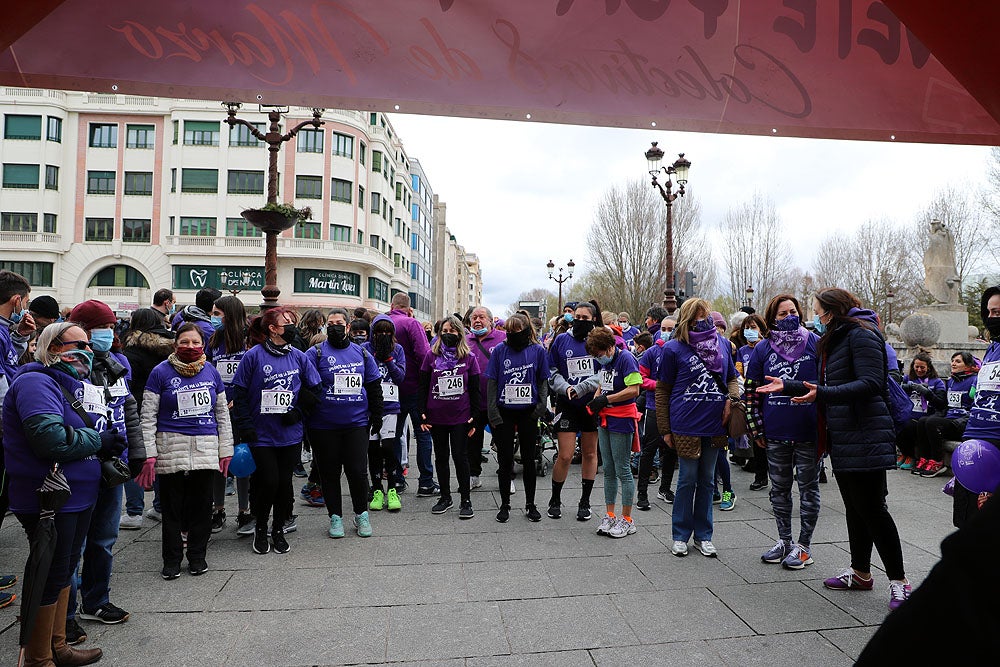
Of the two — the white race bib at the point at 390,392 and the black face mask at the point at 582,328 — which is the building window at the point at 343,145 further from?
the black face mask at the point at 582,328

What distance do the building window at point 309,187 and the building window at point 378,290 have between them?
839 centimetres

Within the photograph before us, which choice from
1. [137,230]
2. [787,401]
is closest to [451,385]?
[787,401]

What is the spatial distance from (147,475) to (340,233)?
4445 centimetres

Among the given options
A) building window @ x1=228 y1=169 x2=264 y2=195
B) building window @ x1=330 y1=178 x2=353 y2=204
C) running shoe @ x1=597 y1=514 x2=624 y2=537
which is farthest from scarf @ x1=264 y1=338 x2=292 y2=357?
building window @ x1=330 y1=178 x2=353 y2=204

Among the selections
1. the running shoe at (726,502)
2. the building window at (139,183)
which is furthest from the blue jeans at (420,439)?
the building window at (139,183)

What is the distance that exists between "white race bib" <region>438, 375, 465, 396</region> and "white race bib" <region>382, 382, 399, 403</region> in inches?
27.0

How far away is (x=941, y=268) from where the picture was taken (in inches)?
776

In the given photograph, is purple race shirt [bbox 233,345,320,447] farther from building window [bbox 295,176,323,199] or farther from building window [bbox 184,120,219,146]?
building window [bbox 184,120,219,146]

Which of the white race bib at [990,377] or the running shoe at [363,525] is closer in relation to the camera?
the white race bib at [990,377]

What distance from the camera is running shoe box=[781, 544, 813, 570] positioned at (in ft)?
16.3

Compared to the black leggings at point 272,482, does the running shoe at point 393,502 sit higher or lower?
lower

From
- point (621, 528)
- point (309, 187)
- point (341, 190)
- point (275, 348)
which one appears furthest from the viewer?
point (341, 190)

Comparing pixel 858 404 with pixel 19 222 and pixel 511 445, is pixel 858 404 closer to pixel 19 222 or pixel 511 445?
pixel 511 445

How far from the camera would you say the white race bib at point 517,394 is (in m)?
6.59
